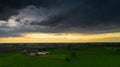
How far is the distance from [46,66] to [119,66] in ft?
35.6

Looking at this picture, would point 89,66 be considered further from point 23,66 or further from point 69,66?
point 23,66

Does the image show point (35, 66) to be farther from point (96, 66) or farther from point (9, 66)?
point (96, 66)

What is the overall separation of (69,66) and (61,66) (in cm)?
124

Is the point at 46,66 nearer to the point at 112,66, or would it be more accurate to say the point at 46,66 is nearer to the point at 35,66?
the point at 35,66

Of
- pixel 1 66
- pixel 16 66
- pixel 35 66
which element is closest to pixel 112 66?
pixel 35 66

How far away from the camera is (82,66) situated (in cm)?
3350

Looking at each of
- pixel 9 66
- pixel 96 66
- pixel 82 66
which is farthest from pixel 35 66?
pixel 96 66

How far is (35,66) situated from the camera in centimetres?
3400

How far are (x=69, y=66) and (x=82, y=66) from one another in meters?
1.94

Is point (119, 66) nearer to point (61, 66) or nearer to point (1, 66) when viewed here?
point (61, 66)

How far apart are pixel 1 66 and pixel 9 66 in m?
1.18

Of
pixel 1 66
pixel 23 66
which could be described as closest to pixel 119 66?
pixel 23 66

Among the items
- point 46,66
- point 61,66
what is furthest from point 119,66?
point 46,66

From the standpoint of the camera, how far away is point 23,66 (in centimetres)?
3431
